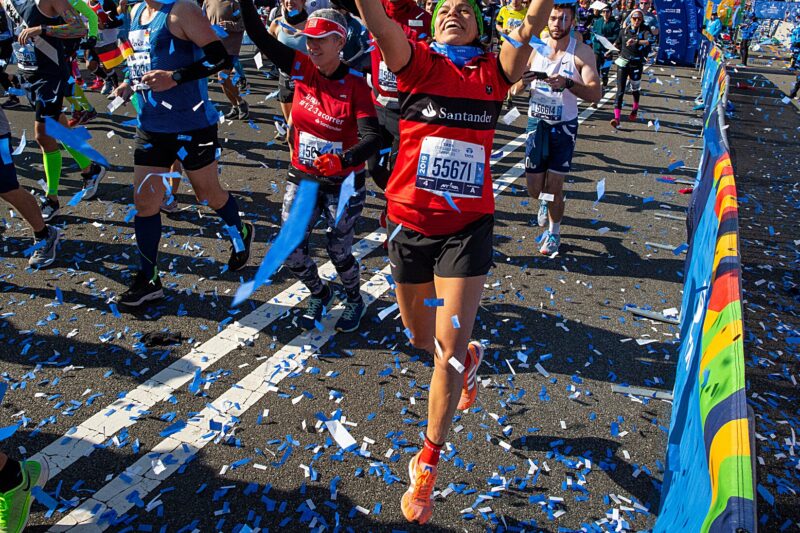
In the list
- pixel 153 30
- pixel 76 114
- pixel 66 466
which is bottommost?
pixel 66 466

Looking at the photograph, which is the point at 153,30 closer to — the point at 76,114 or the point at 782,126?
the point at 76,114

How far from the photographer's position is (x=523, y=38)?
2951 millimetres

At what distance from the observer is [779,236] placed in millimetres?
7246

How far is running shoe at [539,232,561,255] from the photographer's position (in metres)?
6.17

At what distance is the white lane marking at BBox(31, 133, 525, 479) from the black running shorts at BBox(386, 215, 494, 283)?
1.68 metres

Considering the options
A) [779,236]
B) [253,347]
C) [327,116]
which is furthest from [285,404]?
[779,236]

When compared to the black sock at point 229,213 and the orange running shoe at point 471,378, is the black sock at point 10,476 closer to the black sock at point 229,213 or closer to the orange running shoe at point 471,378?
the orange running shoe at point 471,378

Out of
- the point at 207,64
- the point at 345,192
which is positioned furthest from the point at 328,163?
the point at 207,64

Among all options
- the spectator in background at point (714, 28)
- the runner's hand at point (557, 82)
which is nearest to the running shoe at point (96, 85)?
the runner's hand at point (557, 82)

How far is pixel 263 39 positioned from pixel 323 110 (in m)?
0.57

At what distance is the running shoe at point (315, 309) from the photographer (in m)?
4.75

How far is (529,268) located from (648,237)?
1.77 m

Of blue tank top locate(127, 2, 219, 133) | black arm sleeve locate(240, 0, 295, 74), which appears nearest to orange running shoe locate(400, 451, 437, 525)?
black arm sleeve locate(240, 0, 295, 74)

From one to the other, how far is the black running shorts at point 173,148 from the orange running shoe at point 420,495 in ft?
9.67
